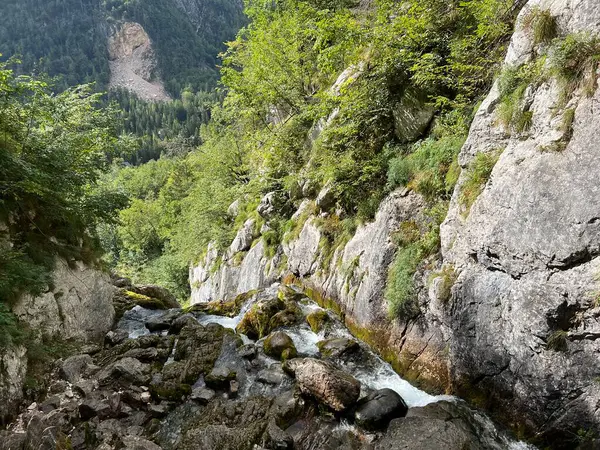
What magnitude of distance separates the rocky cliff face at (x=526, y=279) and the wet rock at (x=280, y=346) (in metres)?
2.78

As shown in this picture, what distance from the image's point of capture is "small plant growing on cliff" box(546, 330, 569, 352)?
241 inches

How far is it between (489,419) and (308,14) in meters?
24.7

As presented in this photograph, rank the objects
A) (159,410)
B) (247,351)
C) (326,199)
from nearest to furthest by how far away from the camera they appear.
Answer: (159,410)
(247,351)
(326,199)

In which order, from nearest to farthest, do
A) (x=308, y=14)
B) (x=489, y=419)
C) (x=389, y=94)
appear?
(x=489, y=419) → (x=389, y=94) → (x=308, y=14)

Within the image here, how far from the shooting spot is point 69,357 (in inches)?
394

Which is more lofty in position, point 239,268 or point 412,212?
point 412,212

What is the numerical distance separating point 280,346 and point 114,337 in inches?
241

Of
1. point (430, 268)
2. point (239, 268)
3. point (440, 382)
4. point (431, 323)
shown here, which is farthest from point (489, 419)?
point (239, 268)

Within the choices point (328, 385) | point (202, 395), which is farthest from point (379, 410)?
point (202, 395)

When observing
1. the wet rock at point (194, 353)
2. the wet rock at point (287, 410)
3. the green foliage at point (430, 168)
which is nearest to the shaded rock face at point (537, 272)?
A: the green foliage at point (430, 168)

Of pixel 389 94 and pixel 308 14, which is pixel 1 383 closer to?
pixel 389 94

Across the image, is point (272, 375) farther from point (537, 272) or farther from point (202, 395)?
point (537, 272)

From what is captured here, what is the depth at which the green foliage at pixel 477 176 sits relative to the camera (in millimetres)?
8438

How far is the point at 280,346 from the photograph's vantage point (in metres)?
11.2
